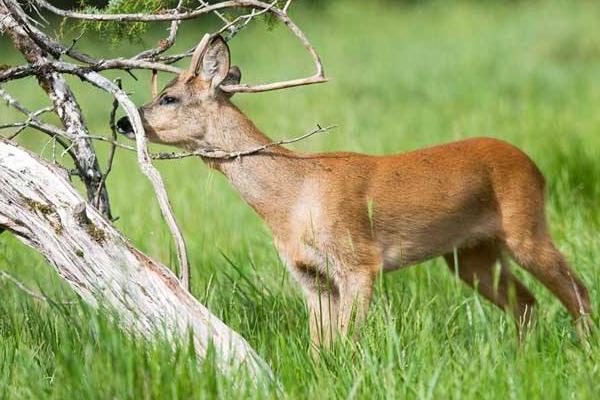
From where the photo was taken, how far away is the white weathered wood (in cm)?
389

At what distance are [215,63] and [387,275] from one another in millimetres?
1282

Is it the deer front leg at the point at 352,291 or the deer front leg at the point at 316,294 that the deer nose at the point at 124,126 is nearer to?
the deer front leg at the point at 316,294

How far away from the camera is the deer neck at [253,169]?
5.05 metres

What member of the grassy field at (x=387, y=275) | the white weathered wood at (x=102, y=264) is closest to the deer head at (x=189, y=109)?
the grassy field at (x=387, y=275)

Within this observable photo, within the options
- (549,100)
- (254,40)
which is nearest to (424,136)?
(549,100)

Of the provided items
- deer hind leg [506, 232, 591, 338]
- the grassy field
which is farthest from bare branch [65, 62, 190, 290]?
deer hind leg [506, 232, 591, 338]

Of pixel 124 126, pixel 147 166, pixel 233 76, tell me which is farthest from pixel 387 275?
pixel 147 166

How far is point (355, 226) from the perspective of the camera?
503cm

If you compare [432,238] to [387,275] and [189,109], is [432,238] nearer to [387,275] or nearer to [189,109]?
[387,275]

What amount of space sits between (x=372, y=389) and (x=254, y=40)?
14.6 metres

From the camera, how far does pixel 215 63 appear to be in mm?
5027

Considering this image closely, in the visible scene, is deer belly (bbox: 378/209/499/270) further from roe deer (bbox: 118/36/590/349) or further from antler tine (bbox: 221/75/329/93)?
antler tine (bbox: 221/75/329/93)

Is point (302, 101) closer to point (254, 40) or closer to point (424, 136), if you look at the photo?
point (424, 136)

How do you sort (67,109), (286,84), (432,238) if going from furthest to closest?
(432,238) < (67,109) < (286,84)
